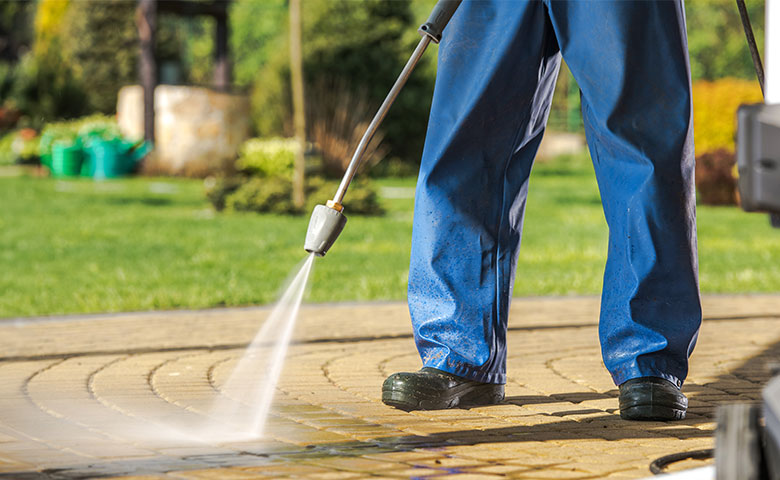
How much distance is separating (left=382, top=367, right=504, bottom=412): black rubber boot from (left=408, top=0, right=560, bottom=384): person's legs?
0.03 m

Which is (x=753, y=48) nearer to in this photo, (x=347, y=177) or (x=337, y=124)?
(x=347, y=177)

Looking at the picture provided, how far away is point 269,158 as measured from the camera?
14.9 metres

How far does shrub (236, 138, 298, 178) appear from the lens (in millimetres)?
14797

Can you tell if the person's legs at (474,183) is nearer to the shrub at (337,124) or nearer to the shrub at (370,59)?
the shrub at (337,124)

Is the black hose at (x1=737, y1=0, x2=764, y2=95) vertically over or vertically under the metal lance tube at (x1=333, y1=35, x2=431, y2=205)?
over

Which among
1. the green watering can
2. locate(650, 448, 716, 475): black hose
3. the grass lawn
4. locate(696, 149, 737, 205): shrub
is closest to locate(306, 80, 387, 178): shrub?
the green watering can

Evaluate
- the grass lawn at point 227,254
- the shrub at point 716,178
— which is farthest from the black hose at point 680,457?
the shrub at point 716,178

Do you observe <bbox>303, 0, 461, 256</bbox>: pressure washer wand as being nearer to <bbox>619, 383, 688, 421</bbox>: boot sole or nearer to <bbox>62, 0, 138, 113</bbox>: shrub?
<bbox>619, 383, 688, 421</bbox>: boot sole

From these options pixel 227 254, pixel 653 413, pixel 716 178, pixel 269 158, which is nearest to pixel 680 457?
pixel 653 413

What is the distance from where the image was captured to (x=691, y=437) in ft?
9.40

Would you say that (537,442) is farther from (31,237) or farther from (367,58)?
(367,58)

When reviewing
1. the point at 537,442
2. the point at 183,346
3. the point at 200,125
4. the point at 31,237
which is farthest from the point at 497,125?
the point at 200,125

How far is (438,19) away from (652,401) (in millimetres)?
1133

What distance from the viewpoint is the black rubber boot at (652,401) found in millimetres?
3039
